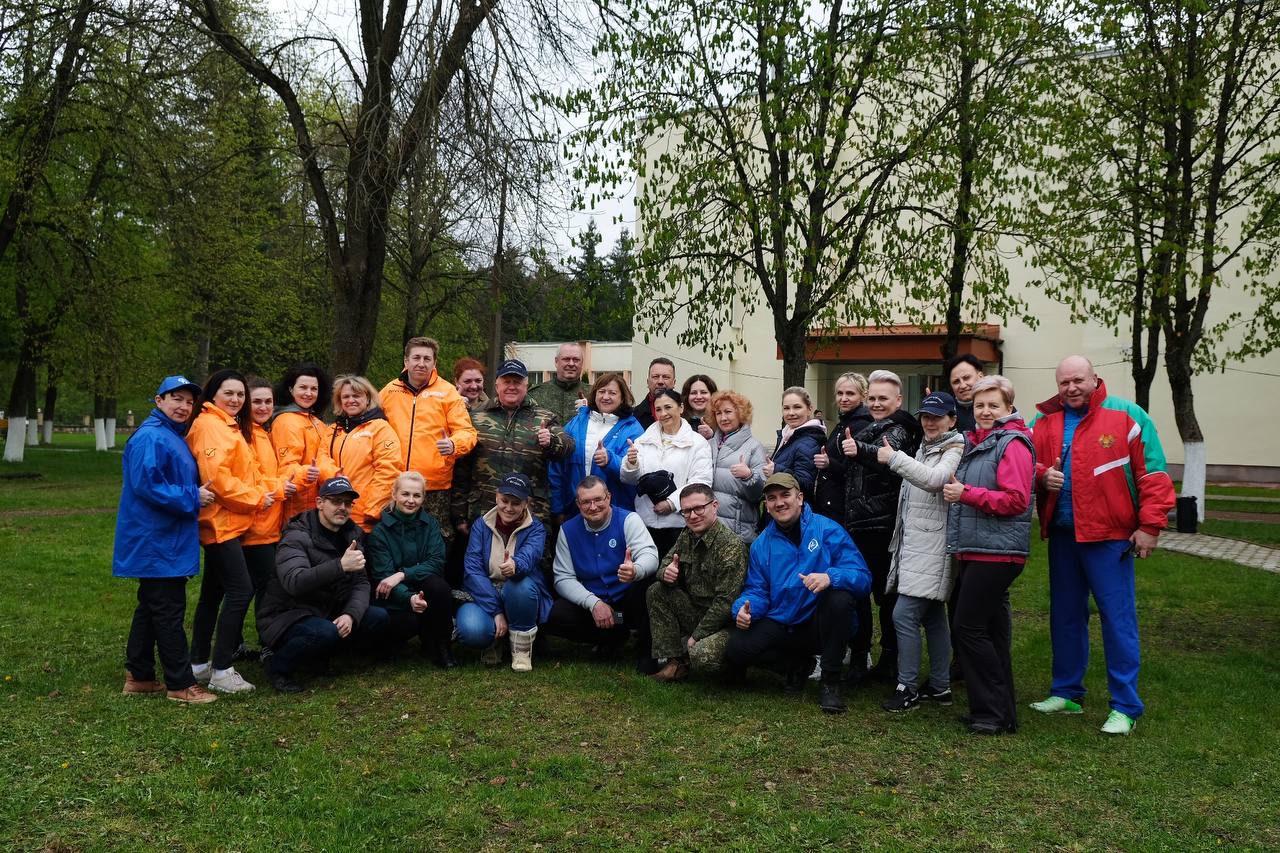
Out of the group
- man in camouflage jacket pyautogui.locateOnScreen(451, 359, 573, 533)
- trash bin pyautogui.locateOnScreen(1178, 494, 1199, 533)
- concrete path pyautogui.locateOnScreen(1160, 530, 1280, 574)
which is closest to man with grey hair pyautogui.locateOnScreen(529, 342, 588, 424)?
man in camouflage jacket pyautogui.locateOnScreen(451, 359, 573, 533)

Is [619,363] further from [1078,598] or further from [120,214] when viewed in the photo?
[1078,598]

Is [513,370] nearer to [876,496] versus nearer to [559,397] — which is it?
[559,397]

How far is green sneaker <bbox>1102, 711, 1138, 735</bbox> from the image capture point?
4.91 meters

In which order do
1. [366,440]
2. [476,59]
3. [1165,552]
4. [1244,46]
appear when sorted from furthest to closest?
1. [1244,46]
2. [1165,552]
3. [476,59]
4. [366,440]

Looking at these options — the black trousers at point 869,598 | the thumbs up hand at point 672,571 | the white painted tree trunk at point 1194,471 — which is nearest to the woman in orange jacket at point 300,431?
the thumbs up hand at point 672,571

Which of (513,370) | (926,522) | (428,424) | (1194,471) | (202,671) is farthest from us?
(1194,471)

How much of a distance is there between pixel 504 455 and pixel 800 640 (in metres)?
2.25

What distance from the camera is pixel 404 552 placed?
5941 millimetres

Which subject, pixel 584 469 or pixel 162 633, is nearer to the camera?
pixel 162 633

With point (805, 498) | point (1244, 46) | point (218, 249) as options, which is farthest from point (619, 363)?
point (805, 498)

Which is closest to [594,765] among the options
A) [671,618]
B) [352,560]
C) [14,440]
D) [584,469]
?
[671,618]

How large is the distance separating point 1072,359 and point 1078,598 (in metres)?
1.33

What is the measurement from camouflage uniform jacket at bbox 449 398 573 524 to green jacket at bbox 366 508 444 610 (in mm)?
447

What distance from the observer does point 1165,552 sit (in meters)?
11.8
